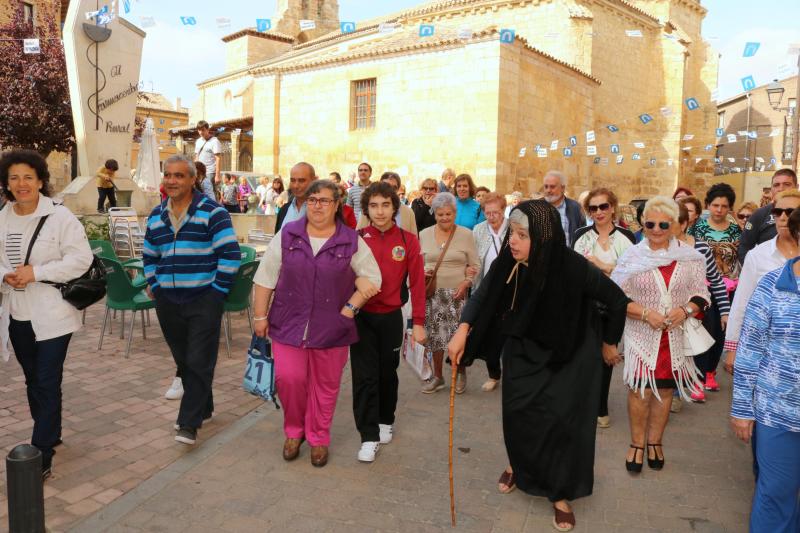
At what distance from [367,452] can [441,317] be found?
178 centimetres

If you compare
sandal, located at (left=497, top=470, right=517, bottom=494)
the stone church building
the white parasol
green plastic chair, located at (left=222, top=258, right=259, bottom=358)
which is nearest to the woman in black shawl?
sandal, located at (left=497, top=470, right=517, bottom=494)

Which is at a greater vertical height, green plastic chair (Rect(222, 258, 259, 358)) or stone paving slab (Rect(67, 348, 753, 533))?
green plastic chair (Rect(222, 258, 259, 358))

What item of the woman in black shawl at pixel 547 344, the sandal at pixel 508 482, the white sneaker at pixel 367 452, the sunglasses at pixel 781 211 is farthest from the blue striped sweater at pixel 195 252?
the sunglasses at pixel 781 211

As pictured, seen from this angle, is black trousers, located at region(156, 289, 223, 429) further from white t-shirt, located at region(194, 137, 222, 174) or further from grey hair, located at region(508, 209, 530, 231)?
white t-shirt, located at region(194, 137, 222, 174)

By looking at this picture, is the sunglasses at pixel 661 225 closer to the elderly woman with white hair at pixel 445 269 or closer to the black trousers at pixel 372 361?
the black trousers at pixel 372 361

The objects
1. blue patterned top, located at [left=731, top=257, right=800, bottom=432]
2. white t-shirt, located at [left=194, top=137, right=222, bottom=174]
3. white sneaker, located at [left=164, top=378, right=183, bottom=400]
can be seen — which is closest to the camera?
blue patterned top, located at [left=731, top=257, right=800, bottom=432]

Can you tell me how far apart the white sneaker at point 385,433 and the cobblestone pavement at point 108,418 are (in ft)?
4.10

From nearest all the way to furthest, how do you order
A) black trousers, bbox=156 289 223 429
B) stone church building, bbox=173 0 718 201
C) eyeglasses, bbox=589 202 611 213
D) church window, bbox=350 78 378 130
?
1. black trousers, bbox=156 289 223 429
2. eyeglasses, bbox=589 202 611 213
3. stone church building, bbox=173 0 718 201
4. church window, bbox=350 78 378 130

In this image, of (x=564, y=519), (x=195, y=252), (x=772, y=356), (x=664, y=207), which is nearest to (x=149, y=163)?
(x=195, y=252)

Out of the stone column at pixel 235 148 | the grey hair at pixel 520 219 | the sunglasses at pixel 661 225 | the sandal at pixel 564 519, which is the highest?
the stone column at pixel 235 148

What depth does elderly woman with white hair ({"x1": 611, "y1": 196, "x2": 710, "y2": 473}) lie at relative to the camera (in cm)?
418

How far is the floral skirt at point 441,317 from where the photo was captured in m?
5.84

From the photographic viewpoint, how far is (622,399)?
6.00 metres

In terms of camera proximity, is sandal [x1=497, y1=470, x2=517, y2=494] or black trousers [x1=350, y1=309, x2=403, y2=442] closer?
sandal [x1=497, y1=470, x2=517, y2=494]
